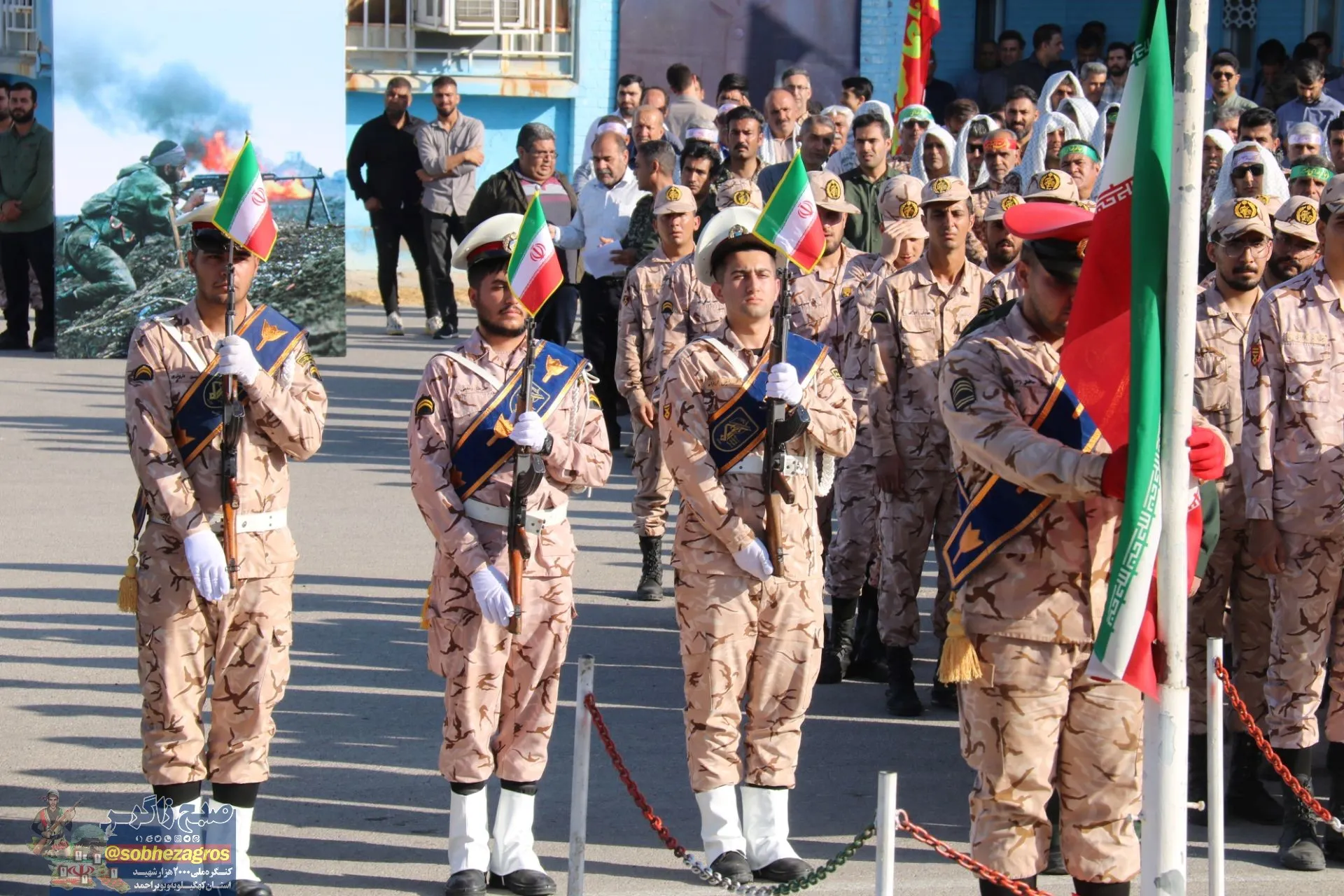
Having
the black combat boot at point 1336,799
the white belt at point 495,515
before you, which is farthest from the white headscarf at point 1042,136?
the white belt at point 495,515

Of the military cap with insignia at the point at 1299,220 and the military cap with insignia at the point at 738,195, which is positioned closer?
the military cap with insignia at the point at 1299,220

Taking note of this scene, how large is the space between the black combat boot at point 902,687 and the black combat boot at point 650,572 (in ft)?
7.49

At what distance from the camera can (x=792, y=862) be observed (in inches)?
243

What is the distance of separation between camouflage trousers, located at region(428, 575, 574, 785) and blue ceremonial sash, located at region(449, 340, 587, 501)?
33 cm

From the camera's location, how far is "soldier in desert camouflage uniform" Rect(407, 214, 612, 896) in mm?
6062

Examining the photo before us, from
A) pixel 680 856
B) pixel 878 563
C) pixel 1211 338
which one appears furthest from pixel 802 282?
pixel 680 856

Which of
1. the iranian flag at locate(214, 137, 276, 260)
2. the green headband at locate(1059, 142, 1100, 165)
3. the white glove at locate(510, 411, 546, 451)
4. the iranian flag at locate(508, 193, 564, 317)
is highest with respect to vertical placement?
the green headband at locate(1059, 142, 1100, 165)

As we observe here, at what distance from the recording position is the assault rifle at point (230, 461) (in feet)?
19.5

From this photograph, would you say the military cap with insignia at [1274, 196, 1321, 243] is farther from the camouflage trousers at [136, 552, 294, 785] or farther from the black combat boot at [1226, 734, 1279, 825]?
the camouflage trousers at [136, 552, 294, 785]

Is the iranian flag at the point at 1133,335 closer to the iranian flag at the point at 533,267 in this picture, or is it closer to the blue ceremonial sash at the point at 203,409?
the iranian flag at the point at 533,267

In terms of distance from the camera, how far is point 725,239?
6387 millimetres

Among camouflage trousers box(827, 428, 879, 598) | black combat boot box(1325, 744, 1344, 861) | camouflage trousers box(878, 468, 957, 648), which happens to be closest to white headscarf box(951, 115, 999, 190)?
camouflage trousers box(827, 428, 879, 598)

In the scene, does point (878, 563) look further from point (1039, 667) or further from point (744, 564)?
point (1039, 667)

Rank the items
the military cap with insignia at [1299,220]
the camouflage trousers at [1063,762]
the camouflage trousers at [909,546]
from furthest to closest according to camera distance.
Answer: the camouflage trousers at [909,546]
the military cap with insignia at [1299,220]
the camouflage trousers at [1063,762]
